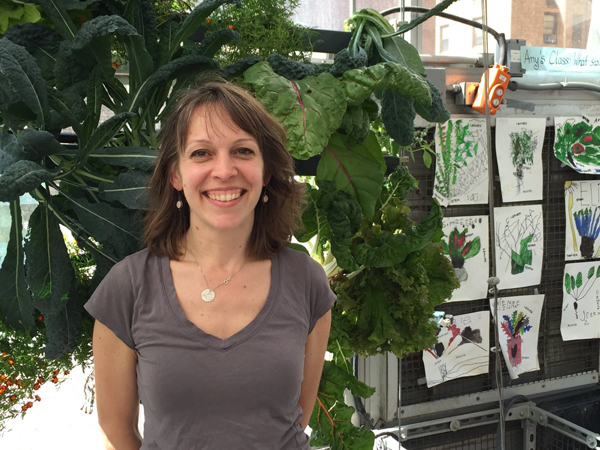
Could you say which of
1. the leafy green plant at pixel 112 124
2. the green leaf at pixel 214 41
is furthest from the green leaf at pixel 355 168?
the green leaf at pixel 214 41

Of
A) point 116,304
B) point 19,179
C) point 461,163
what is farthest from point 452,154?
point 19,179

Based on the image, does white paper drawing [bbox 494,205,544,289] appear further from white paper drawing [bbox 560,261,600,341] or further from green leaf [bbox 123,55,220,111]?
green leaf [bbox 123,55,220,111]

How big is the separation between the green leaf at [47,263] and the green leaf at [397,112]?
515 millimetres

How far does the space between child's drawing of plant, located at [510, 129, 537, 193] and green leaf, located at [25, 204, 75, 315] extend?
130cm

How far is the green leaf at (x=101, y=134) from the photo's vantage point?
2.27 ft

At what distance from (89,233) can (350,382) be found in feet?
1.78

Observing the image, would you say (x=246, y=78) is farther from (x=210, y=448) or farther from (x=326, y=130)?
(x=210, y=448)

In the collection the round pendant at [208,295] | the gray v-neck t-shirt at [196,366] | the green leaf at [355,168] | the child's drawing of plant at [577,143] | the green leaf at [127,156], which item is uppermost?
the green leaf at [127,156]

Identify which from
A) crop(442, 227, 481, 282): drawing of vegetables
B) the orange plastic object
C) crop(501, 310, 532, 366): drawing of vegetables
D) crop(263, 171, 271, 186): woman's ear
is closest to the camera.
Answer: crop(263, 171, 271, 186): woman's ear

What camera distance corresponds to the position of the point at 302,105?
74 centimetres

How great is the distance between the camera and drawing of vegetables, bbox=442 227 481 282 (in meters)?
1.56

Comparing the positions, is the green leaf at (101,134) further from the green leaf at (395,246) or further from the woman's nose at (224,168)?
the green leaf at (395,246)

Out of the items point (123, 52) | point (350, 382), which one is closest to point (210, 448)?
point (350, 382)

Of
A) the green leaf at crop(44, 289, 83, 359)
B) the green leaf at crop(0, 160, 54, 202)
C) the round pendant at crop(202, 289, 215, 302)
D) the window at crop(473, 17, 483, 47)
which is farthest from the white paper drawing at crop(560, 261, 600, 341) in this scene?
the green leaf at crop(0, 160, 54, 202)
